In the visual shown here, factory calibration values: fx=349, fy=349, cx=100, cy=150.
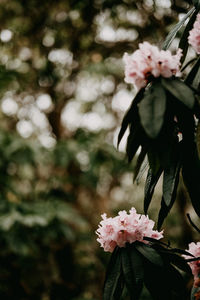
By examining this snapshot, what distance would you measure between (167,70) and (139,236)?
1.35ft

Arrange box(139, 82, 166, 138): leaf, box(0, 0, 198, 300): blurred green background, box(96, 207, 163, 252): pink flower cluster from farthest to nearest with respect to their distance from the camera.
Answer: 1. box(0, 0, 198, 300): blurred green background
2. box(96, 207, 163, 252): pink flower cluster
3. box(139, 82, 166, 138): leaf

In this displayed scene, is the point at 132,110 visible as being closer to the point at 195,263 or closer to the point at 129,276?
the point at 129,276

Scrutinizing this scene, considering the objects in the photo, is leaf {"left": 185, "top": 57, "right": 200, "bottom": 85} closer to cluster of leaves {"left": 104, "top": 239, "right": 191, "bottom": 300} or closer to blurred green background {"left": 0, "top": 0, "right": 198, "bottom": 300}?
cluster of leaves {"left": 104, "top": 239, "right": 191, "bottom": 300}

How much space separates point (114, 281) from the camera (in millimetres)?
821

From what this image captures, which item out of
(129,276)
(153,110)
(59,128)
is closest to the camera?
(153,110)

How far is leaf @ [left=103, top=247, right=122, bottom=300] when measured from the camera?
0.82 meters

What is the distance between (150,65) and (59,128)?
394 centimetres

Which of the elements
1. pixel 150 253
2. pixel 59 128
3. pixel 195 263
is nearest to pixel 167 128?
pixel 150 253

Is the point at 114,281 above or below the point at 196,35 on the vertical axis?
below

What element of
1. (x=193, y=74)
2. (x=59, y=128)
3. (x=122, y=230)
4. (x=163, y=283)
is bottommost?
(x=163, y=283)

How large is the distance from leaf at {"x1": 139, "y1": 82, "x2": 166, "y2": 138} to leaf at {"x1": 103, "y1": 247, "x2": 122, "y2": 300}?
37cm

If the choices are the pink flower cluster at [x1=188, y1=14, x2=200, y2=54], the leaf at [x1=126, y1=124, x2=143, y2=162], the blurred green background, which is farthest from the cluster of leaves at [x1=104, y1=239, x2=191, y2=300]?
the blurred green background

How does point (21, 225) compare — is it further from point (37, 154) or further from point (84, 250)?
point (84, 250)

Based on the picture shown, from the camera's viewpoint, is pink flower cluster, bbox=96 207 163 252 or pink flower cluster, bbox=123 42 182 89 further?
pink flower cluster, bbox=96 207 163 252
